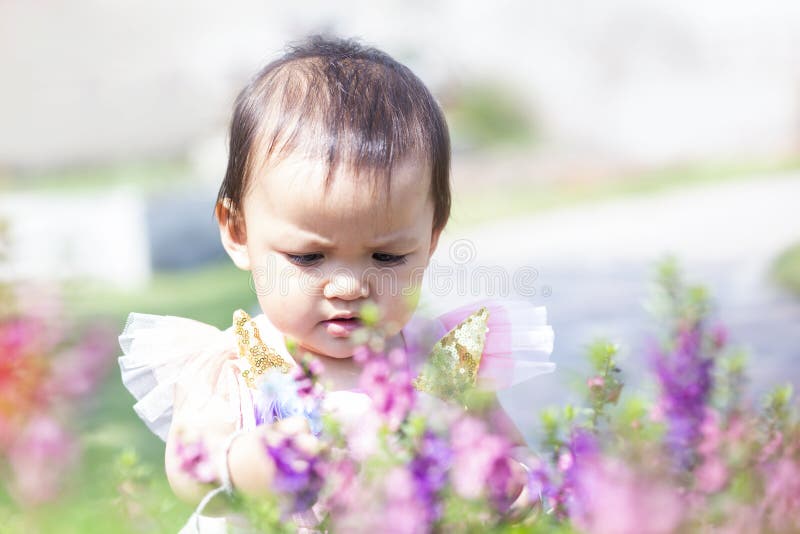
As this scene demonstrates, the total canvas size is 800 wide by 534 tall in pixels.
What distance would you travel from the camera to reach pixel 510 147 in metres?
11.8

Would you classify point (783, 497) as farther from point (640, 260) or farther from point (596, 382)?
point (640, 260)

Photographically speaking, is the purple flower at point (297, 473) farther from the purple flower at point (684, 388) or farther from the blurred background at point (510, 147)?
the blurred background at point (510, 147)

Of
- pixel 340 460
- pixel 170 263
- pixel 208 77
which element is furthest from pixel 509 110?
pixel 340 460

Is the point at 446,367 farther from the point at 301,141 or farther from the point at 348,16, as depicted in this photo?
the point at 348,16

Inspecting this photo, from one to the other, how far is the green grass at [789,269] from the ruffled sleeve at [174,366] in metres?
4.67

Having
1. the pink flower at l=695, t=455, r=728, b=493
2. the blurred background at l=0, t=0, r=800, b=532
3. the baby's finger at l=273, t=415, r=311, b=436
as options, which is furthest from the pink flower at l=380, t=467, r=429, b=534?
the blurred background at l=0, t=0, r=800, b=532

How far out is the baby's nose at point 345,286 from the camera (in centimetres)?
200

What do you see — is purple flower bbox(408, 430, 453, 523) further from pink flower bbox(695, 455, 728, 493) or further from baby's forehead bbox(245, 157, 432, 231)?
baby's forehead bbox(245, 157, 432, 231)

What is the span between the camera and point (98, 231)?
25.7 feet

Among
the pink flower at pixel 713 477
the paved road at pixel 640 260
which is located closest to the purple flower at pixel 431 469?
the pink flower at pixel 713 477

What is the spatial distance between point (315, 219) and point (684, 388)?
2.66 feet

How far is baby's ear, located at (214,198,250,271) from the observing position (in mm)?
2248

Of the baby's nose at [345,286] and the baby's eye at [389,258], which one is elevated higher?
the baby's eye at [389,258]

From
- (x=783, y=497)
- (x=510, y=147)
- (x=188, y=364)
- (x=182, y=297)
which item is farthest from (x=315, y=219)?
(x=510, y=147)
